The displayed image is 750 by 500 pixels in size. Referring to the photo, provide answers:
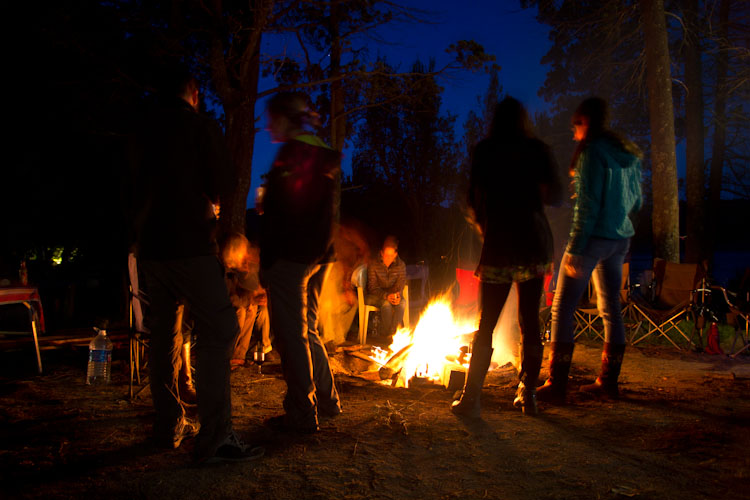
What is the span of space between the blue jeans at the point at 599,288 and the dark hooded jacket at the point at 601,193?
0.09 metres

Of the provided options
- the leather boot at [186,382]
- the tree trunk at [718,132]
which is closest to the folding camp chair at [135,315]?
the leather boot at [186,382]

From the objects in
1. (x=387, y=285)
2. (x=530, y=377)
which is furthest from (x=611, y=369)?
(x=387, y=285)

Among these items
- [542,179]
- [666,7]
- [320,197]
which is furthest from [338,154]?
[666,7]

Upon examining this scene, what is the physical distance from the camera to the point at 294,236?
285 cm

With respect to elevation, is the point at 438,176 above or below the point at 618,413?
above

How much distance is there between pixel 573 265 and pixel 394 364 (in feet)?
6.73

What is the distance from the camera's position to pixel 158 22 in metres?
7.79

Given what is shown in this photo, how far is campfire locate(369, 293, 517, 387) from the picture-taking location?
4.39 meters

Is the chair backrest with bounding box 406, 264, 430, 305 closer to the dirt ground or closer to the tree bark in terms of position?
the tree bark

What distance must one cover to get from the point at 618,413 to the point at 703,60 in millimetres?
12052

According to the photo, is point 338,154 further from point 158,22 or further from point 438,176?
point 438,176

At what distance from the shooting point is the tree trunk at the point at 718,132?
39.3 ft

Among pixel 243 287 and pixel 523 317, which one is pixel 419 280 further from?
pixel 523 317

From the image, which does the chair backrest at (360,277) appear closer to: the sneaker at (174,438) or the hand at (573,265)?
the hand at (573,265)
